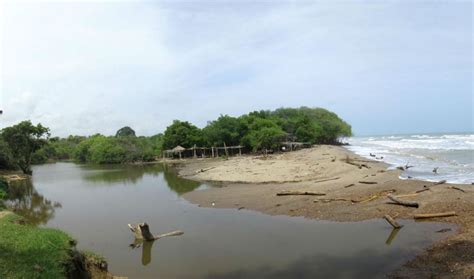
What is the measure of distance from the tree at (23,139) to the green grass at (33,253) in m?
48.2

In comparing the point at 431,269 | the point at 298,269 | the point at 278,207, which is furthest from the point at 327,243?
the point at 278,207

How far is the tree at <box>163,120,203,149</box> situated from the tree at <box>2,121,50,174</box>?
25.0 m

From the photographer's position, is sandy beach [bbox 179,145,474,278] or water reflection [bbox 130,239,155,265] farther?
water reflection [bbox 130,239,155,265]

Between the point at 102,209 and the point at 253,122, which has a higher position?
the point at 253,122

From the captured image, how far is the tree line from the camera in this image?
5478cm

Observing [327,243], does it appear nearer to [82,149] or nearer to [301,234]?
[301,234]

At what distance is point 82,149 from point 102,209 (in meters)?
82.9

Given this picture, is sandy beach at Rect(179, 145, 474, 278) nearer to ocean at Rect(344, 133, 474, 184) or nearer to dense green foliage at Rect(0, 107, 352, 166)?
ocean at Rect(344, 133, 474, 184)

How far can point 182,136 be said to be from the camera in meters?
76.3

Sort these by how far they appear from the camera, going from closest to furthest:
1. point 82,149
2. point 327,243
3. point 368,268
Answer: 1. point 368,268
2. point 327,243
3. point 82,149

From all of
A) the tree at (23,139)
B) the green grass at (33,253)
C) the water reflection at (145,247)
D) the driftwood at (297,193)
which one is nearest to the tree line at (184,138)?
the tree at (23,139)

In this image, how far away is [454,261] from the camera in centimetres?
993

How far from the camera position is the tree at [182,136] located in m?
76.1

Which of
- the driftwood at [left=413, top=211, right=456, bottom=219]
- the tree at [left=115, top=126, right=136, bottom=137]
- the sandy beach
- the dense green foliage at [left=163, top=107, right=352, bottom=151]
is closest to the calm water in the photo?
the driftwood at [left=413, top=211, right=456, bottom=219]
